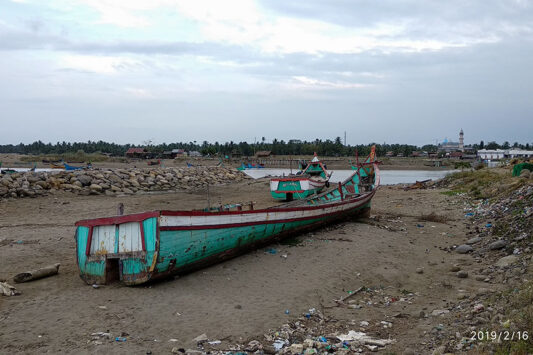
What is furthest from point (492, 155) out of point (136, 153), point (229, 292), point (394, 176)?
point (229, 292)

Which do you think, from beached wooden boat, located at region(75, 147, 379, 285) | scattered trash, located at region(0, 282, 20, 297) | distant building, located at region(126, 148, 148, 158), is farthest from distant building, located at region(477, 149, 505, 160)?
scattered trash, located at region(0, 282, 20, 297)

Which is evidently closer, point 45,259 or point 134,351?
point 134,351

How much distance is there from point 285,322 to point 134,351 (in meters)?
2.15

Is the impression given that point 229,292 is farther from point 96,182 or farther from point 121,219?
point 96,182

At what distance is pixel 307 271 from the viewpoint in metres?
8.70

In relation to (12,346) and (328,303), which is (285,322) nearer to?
(328,303)

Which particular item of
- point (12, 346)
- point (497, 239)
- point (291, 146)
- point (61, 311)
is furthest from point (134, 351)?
point (291, 146)

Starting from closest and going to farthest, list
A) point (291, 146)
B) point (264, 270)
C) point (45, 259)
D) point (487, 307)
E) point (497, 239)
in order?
1. point (487, 307)
2. point (264, 270)
3. point (45, 259)
4. point (497, 239)
5. point (291, 146)

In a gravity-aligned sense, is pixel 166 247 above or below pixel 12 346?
above

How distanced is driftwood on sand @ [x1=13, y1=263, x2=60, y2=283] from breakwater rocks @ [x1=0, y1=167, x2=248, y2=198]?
1194cm

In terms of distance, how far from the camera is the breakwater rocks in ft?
62.5
